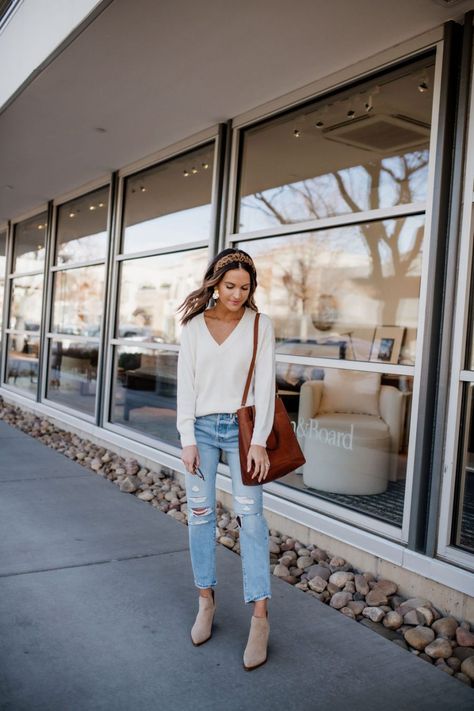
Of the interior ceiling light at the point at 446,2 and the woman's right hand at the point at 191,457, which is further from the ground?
the interior ceiling light at the point at 446,2

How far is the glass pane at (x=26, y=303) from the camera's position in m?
9.51

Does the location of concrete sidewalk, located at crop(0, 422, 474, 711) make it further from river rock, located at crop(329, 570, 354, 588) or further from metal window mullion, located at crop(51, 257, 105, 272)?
metal window mullion, located at crop(51, 257, 105, 272)

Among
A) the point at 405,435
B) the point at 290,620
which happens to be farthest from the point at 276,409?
the point at 405,435

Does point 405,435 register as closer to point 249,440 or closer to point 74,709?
point 249,440

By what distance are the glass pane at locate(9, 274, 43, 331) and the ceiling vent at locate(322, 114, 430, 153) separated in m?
5.31

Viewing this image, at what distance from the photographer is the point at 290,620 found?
293 cm

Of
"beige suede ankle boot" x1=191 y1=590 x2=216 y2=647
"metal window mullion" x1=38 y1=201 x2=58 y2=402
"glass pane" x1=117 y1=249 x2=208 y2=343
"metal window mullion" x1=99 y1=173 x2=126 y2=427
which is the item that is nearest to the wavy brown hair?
"beige suede ankle boot" x1=191 y1=590 x2=216 y2=647

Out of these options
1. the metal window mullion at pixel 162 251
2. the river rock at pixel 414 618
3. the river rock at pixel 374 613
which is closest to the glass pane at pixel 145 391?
the metal window mullion at pixel 162 251

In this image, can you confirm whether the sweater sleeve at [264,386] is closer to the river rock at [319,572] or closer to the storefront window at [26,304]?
the river rock at [319,572]

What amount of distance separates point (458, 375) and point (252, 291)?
117 cm

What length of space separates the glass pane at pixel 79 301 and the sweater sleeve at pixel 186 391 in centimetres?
465

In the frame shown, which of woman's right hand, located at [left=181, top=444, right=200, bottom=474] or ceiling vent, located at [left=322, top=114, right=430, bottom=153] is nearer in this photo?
woman's right hand, located at [left=181, top=444, right=200, bottom=474]

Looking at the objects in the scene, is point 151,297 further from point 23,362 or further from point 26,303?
point 26,303

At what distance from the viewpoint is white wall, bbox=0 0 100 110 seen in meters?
3.75
